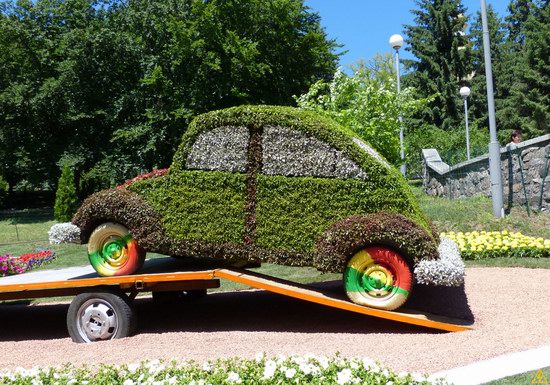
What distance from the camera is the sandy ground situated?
5.22 metres

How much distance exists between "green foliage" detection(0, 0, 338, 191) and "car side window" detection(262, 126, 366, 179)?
770 inches

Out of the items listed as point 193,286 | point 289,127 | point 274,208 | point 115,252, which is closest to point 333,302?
point 274,208

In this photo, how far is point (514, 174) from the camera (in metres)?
13.6

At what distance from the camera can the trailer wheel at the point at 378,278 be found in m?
5.88

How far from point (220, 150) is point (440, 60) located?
114 feet

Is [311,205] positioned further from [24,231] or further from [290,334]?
[24,231]

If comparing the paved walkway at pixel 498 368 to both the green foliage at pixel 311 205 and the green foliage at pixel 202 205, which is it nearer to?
the green foliage at pixel 311 205

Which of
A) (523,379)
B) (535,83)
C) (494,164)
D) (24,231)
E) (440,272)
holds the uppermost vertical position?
(535,83)

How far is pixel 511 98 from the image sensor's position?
34.8 metres

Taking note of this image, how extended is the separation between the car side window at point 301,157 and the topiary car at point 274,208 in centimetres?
1

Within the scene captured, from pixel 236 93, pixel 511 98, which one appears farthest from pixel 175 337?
pixel 511 98

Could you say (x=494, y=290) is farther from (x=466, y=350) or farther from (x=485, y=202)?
(x=485, y=202)

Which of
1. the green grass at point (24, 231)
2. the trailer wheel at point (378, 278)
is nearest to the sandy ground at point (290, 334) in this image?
the trailer wheel at point (378, 278)

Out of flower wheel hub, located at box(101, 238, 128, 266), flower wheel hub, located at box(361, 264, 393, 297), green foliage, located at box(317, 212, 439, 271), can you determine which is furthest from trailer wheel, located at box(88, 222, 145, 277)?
flower wheel hub, located at box(361, 264, 393, 297)
